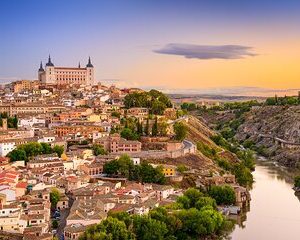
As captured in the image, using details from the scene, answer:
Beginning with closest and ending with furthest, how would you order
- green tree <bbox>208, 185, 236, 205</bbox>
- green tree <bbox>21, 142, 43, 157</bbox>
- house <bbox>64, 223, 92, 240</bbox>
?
house <bbox>64, 223, 92, 240</bbox>, green tree <bbox>208, 185, 236, 205</bbox>, green tree <bbox>21, 142, 43, 157</bbox>

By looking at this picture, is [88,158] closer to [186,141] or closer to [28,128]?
[28,128]

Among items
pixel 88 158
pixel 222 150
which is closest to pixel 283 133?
pixel 222 150

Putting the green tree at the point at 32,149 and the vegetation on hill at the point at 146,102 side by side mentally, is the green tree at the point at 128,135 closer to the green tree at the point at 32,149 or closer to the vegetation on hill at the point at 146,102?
the green tree at the point at 32,149

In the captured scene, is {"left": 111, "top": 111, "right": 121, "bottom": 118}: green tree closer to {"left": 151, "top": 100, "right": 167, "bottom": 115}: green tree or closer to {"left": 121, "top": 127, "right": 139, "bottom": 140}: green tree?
{"left": 151, "top": 100, "right": 167, "bottom": 115}: green tree

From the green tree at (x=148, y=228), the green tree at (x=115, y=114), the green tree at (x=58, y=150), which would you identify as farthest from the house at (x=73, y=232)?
the green tree at (x=115, y=114)

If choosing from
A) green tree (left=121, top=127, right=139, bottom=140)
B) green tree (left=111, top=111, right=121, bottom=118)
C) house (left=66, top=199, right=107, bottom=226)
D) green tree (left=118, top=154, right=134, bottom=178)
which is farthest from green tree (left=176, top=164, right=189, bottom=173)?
green tree (left=111, top=111, right=121, bottom=118)

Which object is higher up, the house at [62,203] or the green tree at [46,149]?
the green tree at [46,149]
